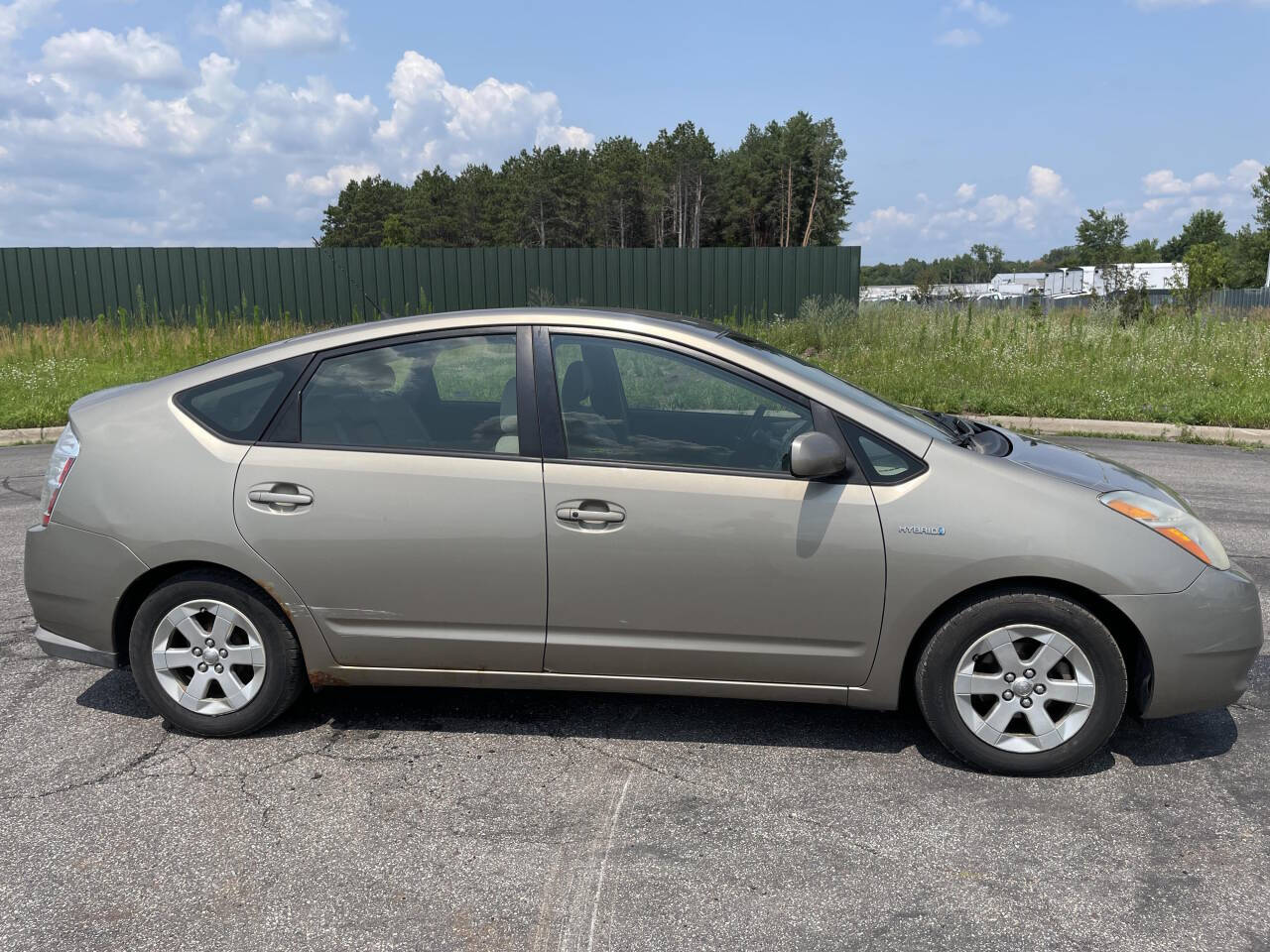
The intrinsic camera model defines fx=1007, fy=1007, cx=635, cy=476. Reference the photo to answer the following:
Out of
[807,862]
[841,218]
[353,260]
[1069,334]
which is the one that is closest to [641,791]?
[807,862]

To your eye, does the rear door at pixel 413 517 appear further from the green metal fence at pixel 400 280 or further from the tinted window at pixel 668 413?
the green metal fence at pixel 400 280

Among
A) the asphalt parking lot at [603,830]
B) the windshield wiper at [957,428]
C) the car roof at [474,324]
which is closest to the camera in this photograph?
the asphalt parking lot at [603,830]

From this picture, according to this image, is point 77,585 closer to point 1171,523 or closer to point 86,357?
point 1171,523

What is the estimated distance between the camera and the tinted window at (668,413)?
145 inches

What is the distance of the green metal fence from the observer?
84.5 ft

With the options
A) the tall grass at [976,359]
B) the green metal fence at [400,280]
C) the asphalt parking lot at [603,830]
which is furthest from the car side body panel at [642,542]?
the green metal fence at [400,280]

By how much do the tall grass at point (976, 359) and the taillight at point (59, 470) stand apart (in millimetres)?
9591

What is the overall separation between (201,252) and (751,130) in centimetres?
7525

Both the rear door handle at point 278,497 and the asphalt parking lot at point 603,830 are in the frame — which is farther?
the rear door handle at point 278,497

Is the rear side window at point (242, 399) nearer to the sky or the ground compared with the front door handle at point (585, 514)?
nearer to the sky

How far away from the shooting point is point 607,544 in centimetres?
358

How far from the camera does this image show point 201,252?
26062 mm

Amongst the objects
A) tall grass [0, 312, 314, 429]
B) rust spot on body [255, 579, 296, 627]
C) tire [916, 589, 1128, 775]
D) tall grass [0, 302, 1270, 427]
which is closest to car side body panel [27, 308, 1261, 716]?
rust spot on body [255, 579, 296, 627]

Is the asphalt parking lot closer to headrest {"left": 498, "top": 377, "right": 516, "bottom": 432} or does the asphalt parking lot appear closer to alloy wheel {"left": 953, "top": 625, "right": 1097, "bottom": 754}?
alloy wheel {"left": 953, "top": 625, "right": 1097, "bottom": 754}
